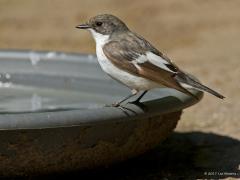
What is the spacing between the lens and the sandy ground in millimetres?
12383

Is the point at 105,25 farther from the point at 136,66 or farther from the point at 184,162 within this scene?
the point at 184,162

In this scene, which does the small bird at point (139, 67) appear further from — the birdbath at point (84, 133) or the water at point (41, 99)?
the water at point (41, 99)

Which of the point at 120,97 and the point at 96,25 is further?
the point at 120,97

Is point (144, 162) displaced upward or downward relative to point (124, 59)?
downward

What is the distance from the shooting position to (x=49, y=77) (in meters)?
8.32

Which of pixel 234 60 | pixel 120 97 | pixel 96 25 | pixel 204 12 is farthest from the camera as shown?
pixel 204 12

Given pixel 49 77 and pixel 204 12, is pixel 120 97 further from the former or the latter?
pixel 204 12

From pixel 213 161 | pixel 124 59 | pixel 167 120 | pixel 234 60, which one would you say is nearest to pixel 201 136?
pixel 213 161

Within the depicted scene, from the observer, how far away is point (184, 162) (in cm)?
731

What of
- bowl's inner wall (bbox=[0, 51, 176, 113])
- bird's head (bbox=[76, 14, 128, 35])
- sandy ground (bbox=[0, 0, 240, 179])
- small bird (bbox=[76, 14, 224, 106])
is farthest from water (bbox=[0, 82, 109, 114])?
sandy ground (bbox=[0, 0, 240, 179])

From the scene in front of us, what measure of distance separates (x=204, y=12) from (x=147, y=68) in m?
11.2

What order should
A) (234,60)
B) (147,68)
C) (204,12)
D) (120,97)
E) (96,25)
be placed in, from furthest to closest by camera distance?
(204,12)
(234,60)
(120,97)
(96,25)
(147,68)

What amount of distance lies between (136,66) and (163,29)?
9982 mm

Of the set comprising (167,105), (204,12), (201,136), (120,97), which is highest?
(167,105)
